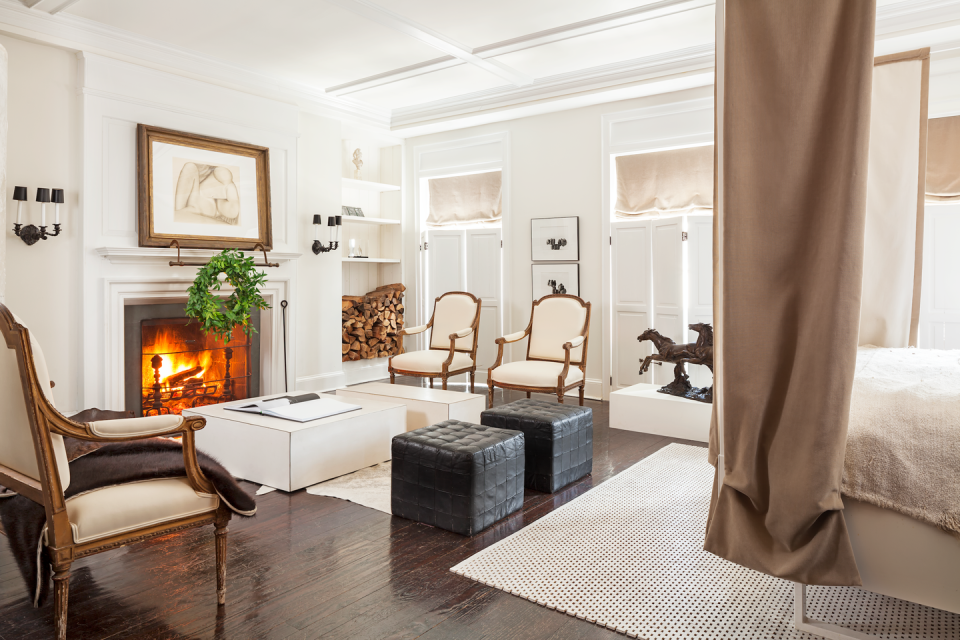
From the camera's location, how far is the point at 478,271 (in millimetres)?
6434

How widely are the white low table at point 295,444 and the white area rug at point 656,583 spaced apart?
1.19 m

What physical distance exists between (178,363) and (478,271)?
9.60 feet

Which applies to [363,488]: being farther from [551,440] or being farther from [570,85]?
[570,85]

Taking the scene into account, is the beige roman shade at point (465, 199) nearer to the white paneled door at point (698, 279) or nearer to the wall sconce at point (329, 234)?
A: the wall sconce at point (329, 234)

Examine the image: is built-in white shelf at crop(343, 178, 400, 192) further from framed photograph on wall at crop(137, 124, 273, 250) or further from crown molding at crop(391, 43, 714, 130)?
framed photograph on wall at crop(137, 124, 273, 250)

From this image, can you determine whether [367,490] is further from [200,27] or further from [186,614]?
[200,27]

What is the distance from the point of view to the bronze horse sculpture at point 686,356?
4422 millimetres

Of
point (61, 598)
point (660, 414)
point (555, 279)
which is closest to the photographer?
point (61, 598)

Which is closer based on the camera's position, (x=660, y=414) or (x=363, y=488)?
(x=363, y=488)

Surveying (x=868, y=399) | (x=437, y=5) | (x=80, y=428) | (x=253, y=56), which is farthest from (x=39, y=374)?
(x=253, y=56)

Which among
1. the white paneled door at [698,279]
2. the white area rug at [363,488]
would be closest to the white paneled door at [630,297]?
the white paneled door at [698,279]

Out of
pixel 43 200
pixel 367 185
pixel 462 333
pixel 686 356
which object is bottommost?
pixel 686 356

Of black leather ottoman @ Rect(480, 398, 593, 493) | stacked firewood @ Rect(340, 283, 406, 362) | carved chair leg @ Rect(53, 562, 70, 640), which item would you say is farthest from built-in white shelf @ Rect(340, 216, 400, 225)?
carved chair leg @ Rect(53, 562, 70, 640)

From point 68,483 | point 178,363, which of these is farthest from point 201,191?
point 68,483
